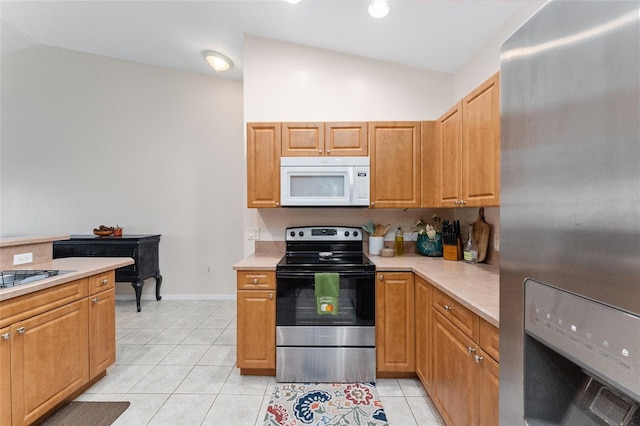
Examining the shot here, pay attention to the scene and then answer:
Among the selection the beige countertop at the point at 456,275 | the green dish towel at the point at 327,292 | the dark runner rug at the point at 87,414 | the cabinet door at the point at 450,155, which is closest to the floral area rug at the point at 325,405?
the green dish towel at the point at 327,292

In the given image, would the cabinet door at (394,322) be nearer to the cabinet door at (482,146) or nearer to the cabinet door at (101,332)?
the cabinet door at (482,146)

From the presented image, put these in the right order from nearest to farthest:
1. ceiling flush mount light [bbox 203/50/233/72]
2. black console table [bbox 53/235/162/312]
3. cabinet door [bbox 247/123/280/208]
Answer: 1. cabinet door [bbox 247/123/280/208]
2. ceiling flush mount light [bbox 203/50/233/72]
3. black console table [bbox 53/235/162/312]

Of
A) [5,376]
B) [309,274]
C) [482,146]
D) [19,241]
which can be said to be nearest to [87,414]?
[5,376]

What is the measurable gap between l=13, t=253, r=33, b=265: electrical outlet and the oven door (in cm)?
179

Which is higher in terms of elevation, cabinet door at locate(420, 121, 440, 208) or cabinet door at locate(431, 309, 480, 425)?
cabinet door at locate(420, 121, 440, 208)

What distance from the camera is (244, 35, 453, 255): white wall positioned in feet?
9.17

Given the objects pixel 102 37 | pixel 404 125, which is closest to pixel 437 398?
pixel 404 125

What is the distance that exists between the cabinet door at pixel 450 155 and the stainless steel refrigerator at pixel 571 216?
4.50 feet

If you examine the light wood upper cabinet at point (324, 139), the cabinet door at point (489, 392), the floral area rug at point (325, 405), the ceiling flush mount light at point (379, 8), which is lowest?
the floral area rug at point (325, 405)

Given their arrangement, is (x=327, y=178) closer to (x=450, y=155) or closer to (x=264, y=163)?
(x=264, y=163)

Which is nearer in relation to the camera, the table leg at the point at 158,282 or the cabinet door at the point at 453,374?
the cabinet door at the point at 453,374

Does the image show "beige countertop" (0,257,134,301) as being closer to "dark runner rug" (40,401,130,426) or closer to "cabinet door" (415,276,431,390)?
"dark runner rug" (40,401,130,426)

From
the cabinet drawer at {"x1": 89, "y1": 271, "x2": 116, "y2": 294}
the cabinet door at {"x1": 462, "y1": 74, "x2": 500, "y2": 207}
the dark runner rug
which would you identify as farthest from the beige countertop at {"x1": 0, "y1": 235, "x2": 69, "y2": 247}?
the cabinet door at {"x1": 462, "y1": 74, "x2": 500, "y2": 207}

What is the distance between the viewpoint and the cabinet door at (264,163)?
2.47m
